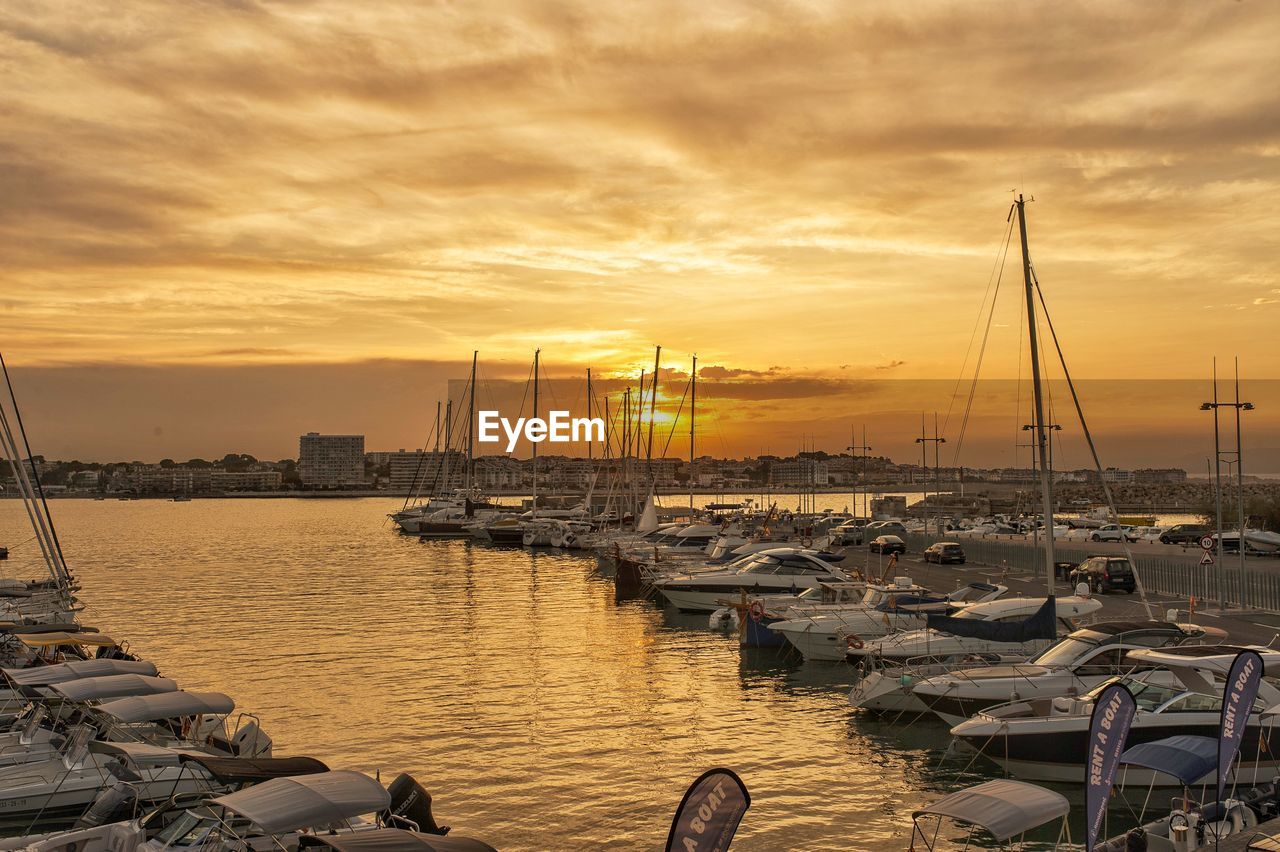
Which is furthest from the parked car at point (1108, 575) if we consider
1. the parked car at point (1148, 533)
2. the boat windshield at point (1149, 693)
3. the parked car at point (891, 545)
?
the parked car at point (1148, 533)

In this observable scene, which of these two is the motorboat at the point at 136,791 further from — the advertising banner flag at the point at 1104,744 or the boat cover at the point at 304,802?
the advertising banner flag at the point at 1104,744

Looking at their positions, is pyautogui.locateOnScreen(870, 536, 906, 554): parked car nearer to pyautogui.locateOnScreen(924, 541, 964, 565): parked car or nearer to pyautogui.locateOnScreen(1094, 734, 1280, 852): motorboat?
pyautogui.locateOnScreen(924, 541, 964, 565): parked car

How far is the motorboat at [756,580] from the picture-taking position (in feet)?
148

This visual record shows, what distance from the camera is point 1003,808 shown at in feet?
42.8

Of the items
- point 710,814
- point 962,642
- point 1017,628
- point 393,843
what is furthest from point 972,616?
point 393,843

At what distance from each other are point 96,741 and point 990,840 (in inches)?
640

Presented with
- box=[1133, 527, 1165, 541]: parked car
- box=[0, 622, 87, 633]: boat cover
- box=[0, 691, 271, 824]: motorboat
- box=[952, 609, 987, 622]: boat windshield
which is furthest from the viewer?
box=[1133, 527, 1165, 541]: parked car

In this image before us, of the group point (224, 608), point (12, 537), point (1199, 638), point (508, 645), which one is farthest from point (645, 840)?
point (12, 537)

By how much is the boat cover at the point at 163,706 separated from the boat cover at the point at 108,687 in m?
0.57

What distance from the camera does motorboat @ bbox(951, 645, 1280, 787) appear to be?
19.2 m

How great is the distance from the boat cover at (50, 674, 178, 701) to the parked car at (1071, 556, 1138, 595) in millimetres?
37226

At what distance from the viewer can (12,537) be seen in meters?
136

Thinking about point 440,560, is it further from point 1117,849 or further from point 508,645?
point 1117,849

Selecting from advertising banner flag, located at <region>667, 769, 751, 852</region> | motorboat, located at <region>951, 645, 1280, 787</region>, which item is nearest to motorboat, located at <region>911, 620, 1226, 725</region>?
motorboat, located at <region>951, 645, 1280, 787</region>
